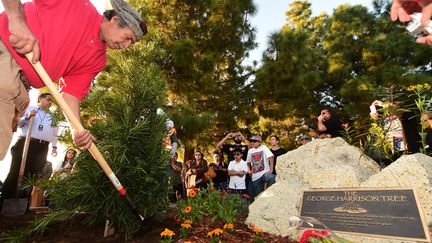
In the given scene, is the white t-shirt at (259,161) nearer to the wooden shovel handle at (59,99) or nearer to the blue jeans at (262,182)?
the blue jeans at (262,182)

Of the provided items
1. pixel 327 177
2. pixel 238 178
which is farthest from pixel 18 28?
pixel 238 178

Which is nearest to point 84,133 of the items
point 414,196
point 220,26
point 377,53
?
point 414,196

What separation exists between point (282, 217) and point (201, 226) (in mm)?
869

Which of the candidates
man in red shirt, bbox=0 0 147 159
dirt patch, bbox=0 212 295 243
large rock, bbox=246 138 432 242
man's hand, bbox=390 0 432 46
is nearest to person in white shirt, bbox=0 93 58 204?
dirt patch, bbox=0 212 295 243

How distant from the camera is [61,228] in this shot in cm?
345

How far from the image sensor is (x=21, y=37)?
5.79ft

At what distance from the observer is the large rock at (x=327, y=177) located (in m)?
2.79

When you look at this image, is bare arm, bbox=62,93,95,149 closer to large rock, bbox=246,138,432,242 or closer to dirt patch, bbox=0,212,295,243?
dirt patch, bbox=0,212,295,243

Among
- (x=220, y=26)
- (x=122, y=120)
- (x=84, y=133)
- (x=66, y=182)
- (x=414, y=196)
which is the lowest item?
(x=414, y=196)

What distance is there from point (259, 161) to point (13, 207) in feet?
14.5

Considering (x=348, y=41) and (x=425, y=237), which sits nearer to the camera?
(x=425, y=237)

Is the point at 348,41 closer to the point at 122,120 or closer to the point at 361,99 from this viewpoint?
the point at 361,99

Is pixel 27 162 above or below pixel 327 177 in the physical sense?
above

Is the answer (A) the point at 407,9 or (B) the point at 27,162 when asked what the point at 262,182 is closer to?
(B) the point at 27,162
